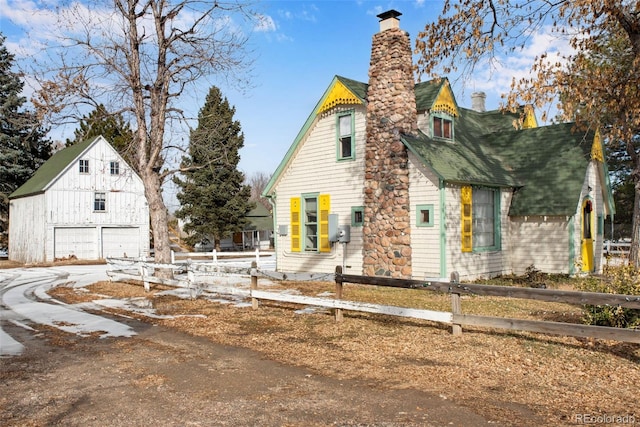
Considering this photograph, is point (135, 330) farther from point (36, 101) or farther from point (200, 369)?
point (36, 101)

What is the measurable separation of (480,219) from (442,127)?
3.67 metres

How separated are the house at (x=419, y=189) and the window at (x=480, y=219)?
0.04 meters

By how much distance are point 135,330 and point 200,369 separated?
363cm

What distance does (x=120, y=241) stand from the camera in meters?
36.9

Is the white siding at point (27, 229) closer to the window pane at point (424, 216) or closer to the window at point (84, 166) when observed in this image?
the window at point (84, 166)

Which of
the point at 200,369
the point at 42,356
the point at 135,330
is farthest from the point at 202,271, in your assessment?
the point at 200,369

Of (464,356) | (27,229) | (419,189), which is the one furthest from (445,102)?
(27,229)

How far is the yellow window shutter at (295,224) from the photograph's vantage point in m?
21.2

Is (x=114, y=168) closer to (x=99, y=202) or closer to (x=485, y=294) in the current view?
(x=99, y=202)

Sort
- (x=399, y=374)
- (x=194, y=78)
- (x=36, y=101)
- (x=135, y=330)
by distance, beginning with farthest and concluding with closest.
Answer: (x=194, y=78) → (x=36, y=101) → (x=135, y=330) → (x=399, y=374)

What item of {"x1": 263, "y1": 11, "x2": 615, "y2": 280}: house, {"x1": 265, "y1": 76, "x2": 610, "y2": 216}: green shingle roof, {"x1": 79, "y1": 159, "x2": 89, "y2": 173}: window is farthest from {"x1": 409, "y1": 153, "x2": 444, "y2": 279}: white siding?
{"x1": 79, "y1": 159, "x2": 89, "y2": 173}: window

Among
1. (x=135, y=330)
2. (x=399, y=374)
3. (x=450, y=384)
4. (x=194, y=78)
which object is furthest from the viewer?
(x=194, y=78)

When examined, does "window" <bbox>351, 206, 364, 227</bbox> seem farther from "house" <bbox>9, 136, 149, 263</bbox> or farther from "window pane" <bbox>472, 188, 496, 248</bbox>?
"house" <bbox>9, 136, 149, 263</bbox>

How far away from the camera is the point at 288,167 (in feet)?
71.3
